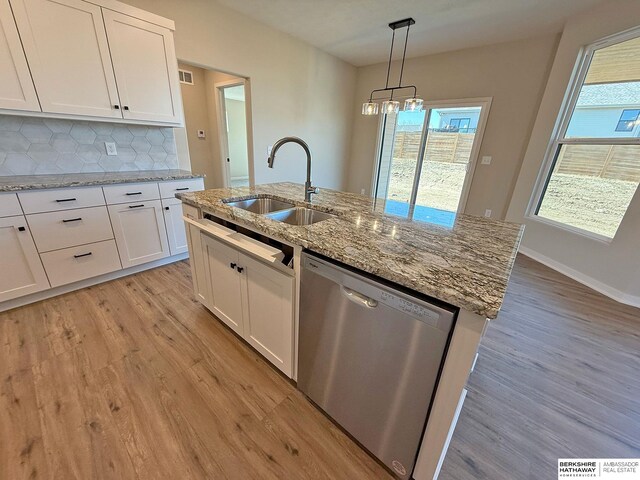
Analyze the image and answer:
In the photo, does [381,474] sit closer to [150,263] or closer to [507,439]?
[507,439]

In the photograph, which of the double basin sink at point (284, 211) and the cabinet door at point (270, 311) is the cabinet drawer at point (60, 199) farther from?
the cabinet door at point (270, 311)

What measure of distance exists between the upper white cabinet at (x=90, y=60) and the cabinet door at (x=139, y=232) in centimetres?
78

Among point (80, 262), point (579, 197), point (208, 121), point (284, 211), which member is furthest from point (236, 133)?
point (579, 197)

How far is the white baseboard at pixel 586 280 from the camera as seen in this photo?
237 centimetres

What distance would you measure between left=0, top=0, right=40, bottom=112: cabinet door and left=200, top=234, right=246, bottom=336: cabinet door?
1.63 meters

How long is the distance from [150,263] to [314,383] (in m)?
2.22

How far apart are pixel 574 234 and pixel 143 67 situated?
4655mm

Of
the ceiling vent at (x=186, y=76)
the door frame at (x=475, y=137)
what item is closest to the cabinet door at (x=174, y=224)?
the ceiling vent at (x=186, y=76)

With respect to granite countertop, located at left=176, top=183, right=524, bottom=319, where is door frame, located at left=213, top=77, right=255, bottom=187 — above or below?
above

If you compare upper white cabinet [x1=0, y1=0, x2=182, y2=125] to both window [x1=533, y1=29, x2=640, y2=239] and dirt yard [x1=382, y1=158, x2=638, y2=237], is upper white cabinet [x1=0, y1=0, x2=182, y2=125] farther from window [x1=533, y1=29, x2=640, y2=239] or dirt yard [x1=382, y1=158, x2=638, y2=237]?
window [x1=533, y1=29, x2=640, y2=239]

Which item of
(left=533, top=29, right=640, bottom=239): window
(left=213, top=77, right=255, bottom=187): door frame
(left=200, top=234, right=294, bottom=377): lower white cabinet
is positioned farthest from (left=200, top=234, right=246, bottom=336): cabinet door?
(left=533, top=29, right=640, bottom=239): window

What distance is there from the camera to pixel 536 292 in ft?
8.16

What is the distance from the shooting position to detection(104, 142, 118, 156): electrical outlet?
2.37 metres

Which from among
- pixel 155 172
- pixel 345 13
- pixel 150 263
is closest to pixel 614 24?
pixel 345 13
